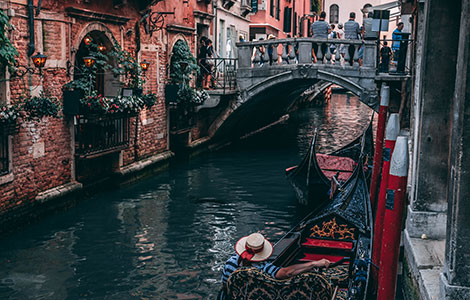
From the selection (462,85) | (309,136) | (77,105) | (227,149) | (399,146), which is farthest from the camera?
(309,136)

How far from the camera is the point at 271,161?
36.3 feet

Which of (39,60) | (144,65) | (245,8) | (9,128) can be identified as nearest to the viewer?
(9,128)

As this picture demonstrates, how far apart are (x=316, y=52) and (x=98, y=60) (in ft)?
13.9

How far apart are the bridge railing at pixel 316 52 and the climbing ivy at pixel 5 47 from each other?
18.0 feet

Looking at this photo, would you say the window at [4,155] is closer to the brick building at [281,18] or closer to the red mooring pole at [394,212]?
the red mooring pole at [394,212]

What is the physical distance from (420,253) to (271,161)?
7038 millimetres

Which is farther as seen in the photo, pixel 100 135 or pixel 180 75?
pixel 180 75

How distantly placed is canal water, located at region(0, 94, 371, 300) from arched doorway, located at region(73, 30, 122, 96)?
143cm

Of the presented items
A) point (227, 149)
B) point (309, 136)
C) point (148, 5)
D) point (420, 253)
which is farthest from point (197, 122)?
point (420, 253)

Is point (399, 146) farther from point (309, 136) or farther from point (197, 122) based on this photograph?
point (309, 136)

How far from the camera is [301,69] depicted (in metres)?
10.3

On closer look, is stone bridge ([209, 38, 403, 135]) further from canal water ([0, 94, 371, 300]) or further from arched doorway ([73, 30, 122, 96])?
arched doorway ([73, 30, 122, 96])

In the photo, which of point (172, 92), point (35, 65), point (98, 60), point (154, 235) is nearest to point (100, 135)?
point (98, 60)

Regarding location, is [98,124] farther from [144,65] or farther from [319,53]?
[319,53]
